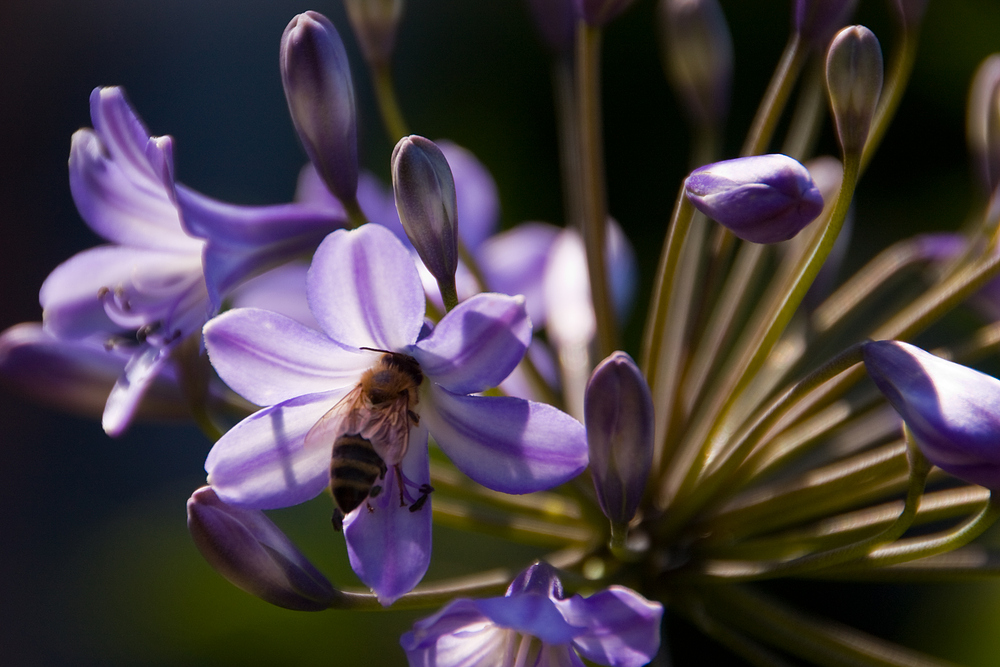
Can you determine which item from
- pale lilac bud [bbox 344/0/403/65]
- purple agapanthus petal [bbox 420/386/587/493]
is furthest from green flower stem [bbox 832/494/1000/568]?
pale lilac bud [bbox 344/0/403/65]

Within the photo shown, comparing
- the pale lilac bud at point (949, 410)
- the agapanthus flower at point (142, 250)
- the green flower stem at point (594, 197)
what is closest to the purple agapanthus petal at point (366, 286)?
the agapanthus flower at point (142, 250)

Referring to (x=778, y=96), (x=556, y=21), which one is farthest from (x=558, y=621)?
(x=556, y=21)

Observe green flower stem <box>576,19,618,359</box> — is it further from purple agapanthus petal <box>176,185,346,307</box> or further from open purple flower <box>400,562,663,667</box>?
open purple flower <box>400,562,663,667</box>

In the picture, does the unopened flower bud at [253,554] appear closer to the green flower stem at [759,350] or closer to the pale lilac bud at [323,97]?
the pale lilac bud at [323,97]

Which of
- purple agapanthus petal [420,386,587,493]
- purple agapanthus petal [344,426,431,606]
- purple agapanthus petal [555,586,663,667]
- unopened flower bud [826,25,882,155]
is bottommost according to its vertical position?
purple agapanthus petal [555,586,663,667]

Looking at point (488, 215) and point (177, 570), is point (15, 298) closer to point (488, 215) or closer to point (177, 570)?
point (177, 570)

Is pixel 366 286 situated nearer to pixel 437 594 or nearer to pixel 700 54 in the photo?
pixel 437 594
